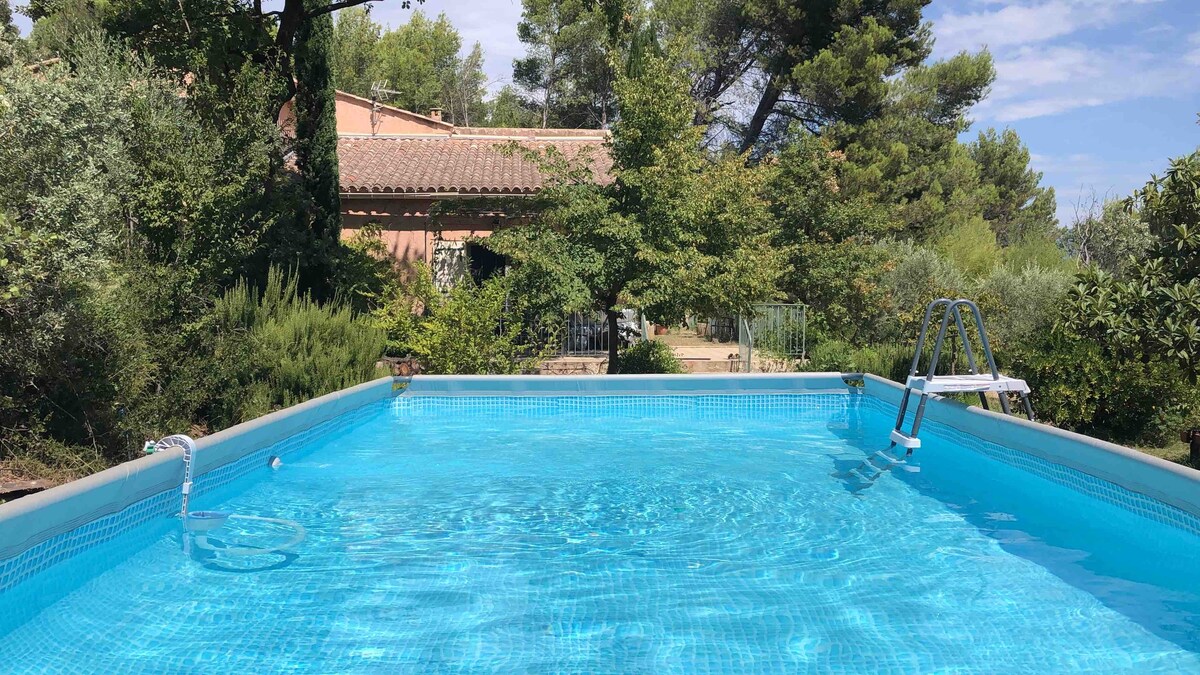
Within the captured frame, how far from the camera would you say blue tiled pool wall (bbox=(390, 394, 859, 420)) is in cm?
1168

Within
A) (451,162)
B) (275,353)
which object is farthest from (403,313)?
(451,162)

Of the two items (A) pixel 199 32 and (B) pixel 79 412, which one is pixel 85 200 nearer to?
(B) pixel 79 412

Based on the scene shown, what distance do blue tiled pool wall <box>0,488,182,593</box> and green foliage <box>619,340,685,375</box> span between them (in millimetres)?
8587

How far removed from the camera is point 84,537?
5.33 metres

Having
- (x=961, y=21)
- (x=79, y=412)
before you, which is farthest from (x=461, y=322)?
(x=961, y=21)

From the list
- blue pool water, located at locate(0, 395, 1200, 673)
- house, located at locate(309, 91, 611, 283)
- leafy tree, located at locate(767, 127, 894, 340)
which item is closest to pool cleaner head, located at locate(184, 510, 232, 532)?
blue pool water, located at locate(0, 395, 1200, 673)

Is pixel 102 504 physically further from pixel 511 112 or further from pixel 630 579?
pixel 511 112

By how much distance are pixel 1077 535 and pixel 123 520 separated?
22.5ft

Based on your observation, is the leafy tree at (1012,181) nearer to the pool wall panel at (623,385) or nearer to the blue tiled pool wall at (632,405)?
the pool wall panel at (623,385)

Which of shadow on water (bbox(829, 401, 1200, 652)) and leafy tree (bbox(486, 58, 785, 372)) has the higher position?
leafy tree (bbox(486, 58, 785, 372))

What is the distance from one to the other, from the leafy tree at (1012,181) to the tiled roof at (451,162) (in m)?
23.9

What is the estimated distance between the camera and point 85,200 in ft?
22.1

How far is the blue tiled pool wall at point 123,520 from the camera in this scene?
15.5 feet

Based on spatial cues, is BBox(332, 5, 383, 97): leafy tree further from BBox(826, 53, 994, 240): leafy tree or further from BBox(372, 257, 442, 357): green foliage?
BBox(372, 257, 442, 357): green foliage
